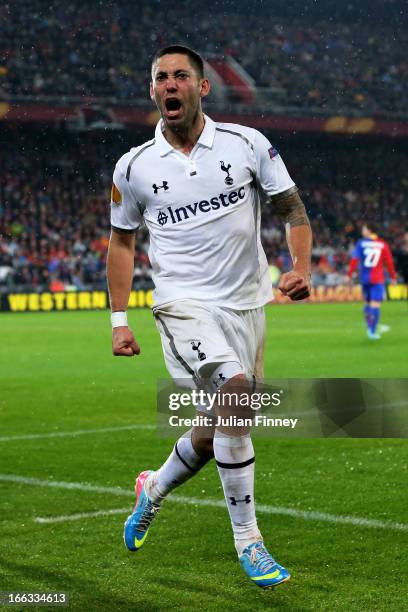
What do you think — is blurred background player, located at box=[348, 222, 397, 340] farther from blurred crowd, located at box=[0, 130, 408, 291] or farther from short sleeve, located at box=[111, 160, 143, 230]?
short sleeve, located at box=[111, 160, 143, 230]

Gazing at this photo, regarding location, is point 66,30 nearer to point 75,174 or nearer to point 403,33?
point 75,174

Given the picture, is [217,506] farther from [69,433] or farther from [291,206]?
[69,433]

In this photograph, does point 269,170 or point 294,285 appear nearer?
point 294,285

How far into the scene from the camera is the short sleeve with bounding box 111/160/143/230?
15.4 ft

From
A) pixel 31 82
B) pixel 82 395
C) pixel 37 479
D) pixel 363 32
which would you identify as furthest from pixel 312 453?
pixel 363 32

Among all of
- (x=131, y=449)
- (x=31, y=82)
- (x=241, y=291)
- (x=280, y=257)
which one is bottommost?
(x=280, y=257)

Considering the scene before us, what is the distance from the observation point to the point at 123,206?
4754 mm

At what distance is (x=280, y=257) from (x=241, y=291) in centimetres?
2823

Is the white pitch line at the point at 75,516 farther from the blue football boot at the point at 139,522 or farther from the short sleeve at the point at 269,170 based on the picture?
the short sleeve at the point at 269,170

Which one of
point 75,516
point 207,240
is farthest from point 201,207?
point 75,516

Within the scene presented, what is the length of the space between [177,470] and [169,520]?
2.43ft

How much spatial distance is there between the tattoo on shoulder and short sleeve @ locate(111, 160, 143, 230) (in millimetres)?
602

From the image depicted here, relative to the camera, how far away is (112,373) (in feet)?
42.6

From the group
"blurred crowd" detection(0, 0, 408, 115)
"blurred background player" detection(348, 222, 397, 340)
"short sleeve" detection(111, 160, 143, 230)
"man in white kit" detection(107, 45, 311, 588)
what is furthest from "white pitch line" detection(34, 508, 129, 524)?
"blurred crowd" detection(0, 0, 408, 115)
